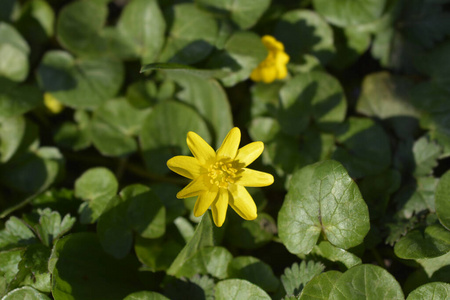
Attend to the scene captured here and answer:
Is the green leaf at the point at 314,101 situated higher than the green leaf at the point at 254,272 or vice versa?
the green leaf at the point at 314,101

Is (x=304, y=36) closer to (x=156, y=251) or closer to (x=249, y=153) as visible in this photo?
(x=249, y=153)

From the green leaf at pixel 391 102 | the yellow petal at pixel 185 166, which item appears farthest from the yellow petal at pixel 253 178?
the green leaf at pixel 391 102

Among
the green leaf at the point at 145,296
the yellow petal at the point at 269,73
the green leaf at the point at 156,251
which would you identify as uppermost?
the yellow petal at the point at 269,73

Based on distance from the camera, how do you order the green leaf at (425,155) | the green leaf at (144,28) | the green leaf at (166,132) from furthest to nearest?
the green leaf at (144,28) → the green leaf at (166,132) → the green leaf at (425,155)

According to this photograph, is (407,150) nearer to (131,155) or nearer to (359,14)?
(359,14)

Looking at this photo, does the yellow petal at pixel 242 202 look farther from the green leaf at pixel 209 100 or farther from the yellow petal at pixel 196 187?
the green leaf at pixel 209 100

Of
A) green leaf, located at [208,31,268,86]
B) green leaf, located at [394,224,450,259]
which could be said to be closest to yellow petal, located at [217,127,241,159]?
green leaf, located at [208,31,268,86]

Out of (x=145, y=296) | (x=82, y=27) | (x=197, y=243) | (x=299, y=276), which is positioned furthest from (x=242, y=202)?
(x=82, y=27)
